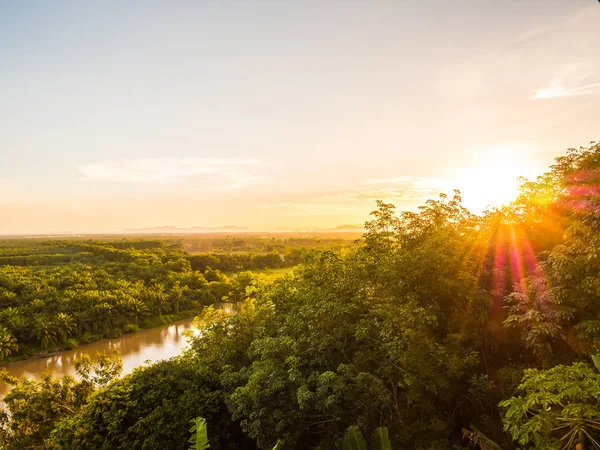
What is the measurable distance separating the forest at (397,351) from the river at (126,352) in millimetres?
15136

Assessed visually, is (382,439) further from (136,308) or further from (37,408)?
(136,308)

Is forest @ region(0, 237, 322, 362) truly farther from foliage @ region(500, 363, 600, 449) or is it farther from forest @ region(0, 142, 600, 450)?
foliage @ region(500, 363, 600, 449)

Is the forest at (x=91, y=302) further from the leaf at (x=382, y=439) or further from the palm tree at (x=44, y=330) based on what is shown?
the leaf at (x=382, y=439)

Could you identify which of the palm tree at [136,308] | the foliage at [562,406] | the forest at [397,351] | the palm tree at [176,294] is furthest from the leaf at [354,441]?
the palm tree at [176,294]

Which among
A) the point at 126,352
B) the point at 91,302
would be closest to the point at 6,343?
the point at 91,302

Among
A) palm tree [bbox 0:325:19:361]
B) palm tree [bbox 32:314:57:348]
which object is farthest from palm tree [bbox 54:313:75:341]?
palm tree [bbox 0:325:19:361]

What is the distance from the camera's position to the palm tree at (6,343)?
100ft

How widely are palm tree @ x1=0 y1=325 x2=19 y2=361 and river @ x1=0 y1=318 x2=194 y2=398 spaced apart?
3.84 ft

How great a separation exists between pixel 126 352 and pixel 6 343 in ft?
31.7

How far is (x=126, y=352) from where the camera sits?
34188 mm

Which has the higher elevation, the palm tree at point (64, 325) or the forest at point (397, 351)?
the forest at point (397, 351)

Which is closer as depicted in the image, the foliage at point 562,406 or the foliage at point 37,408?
the foliage at point 562,406

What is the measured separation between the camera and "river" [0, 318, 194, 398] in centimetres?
3012

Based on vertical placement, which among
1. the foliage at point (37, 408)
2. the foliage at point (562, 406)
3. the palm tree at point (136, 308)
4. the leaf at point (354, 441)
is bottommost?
the palm tree at point (136, 308)
